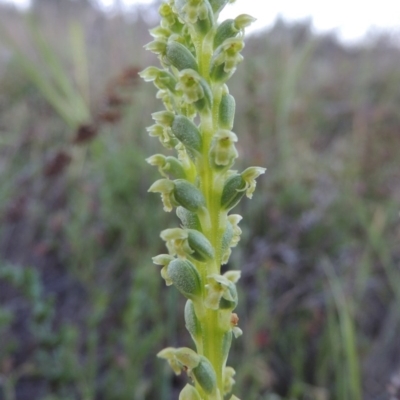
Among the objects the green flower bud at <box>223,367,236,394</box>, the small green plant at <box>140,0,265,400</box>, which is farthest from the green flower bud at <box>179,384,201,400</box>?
the green flower bud at <box>223,367,236,394</box>

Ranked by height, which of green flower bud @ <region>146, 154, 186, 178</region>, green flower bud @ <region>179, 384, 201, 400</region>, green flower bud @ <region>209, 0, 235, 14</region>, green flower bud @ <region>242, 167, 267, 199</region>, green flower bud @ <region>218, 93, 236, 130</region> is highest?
green flower bud @ <region>209, 0, 235, 14</region>

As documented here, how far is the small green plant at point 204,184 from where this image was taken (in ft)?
2.88

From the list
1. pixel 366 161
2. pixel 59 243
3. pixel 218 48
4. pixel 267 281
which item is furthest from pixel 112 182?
pixel 218 48

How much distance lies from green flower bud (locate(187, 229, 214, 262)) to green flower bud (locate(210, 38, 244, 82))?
33 cm

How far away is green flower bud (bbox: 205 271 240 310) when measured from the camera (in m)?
0.85

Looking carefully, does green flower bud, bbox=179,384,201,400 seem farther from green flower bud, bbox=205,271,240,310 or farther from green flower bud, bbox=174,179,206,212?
green flower bud, bbox=174,179,206,212

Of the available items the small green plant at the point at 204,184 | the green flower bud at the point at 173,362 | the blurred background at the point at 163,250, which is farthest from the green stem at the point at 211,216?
the blurred background at the point at 163,250

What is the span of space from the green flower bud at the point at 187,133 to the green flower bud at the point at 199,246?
17cm

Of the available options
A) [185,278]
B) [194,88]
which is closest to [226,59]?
[194,88]

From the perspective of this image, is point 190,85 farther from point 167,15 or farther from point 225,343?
point 225,343

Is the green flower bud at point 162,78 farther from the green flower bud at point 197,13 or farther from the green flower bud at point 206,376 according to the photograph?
the green flower bud at point 206,376

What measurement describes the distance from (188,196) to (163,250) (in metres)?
2.35

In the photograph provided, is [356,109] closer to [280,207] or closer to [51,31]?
[280,207]

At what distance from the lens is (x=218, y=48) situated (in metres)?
0.95
